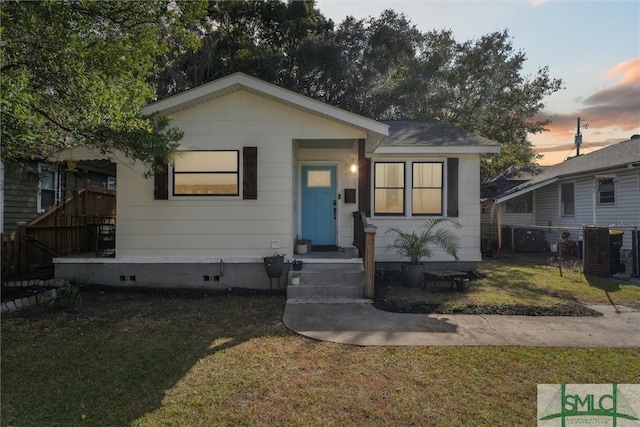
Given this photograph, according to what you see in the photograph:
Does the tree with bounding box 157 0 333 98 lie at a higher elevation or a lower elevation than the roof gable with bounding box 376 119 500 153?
higher

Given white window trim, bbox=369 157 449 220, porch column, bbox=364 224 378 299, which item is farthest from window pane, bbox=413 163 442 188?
porch column, bbox=364 224 378 299

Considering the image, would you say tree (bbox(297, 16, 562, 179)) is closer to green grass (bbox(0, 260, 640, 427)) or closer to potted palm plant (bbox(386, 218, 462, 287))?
potted palm plant (bbox(386, 218, 462, 287))

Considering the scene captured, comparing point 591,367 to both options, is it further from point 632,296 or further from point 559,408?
point 632,296

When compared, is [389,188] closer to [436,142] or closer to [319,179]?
[436,142]

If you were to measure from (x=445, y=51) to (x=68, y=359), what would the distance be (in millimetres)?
22163

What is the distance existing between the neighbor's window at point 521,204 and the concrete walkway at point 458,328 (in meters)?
12.2

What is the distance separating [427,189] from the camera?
852 centimetres

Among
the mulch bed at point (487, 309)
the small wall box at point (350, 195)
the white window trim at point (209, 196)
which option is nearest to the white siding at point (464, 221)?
the small wall box at point (350, 195)

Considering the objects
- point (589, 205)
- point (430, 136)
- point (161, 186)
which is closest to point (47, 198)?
point (161, 186)

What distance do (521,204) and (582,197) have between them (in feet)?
10.7

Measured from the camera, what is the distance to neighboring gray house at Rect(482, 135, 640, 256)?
1158 centimetres

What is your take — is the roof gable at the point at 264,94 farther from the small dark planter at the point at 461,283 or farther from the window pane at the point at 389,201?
the small dark planter at the point at 461,283

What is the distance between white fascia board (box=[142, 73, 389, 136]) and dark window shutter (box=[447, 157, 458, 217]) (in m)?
2.48

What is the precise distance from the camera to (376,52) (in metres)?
17.9
